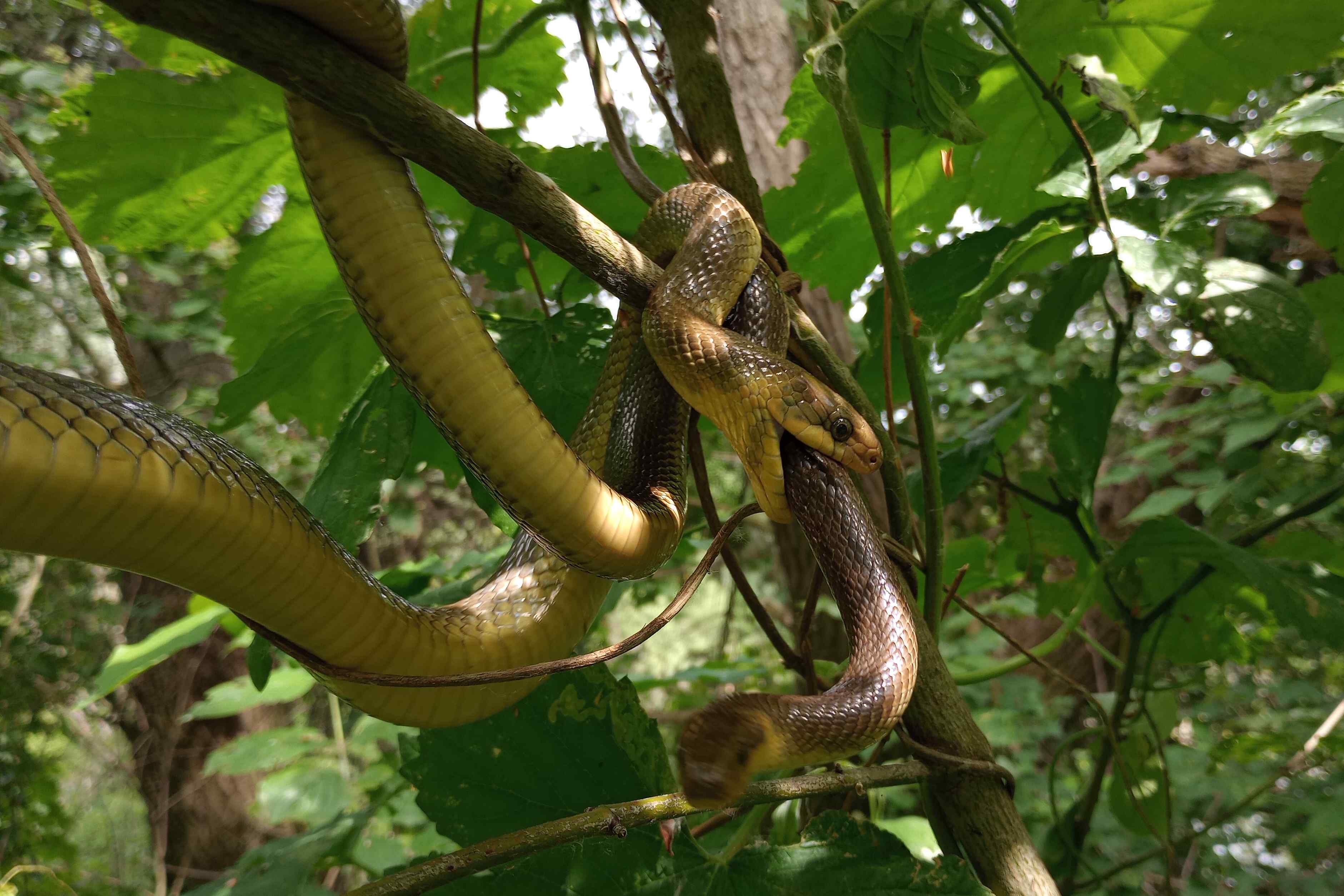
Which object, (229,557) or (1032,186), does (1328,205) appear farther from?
(229,557)

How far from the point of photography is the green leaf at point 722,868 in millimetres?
1188

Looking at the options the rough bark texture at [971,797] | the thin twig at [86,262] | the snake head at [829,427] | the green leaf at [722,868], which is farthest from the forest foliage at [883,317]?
the thin twig at [86,262]

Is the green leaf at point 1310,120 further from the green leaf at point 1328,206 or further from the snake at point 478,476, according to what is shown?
the snake at point 478,476

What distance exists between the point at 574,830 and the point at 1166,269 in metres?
1.36

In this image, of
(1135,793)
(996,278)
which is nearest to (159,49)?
(996,278)

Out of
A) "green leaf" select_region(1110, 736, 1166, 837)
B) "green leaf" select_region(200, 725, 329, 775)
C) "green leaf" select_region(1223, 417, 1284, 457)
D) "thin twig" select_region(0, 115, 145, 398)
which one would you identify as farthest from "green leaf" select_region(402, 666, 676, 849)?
"green leaf" select_region(200, 725, 329, 775)

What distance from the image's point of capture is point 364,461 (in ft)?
5.23

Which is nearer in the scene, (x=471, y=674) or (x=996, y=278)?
(x=471, y=674)

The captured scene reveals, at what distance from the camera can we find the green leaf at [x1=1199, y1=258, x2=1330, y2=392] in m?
1.46

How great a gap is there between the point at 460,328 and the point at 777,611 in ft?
16.5

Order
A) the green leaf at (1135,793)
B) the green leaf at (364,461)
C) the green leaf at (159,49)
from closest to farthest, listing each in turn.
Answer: the green leaf at (364,461), the green leaf at (159,49), the green leaf at (1135,793)

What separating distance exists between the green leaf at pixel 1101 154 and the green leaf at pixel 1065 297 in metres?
0.16

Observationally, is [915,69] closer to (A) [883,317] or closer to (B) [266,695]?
(A) [883,317]

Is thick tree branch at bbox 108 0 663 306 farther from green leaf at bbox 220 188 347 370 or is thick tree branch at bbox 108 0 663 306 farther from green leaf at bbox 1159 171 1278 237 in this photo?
green leaf at bbox 1159 171 1278 237
